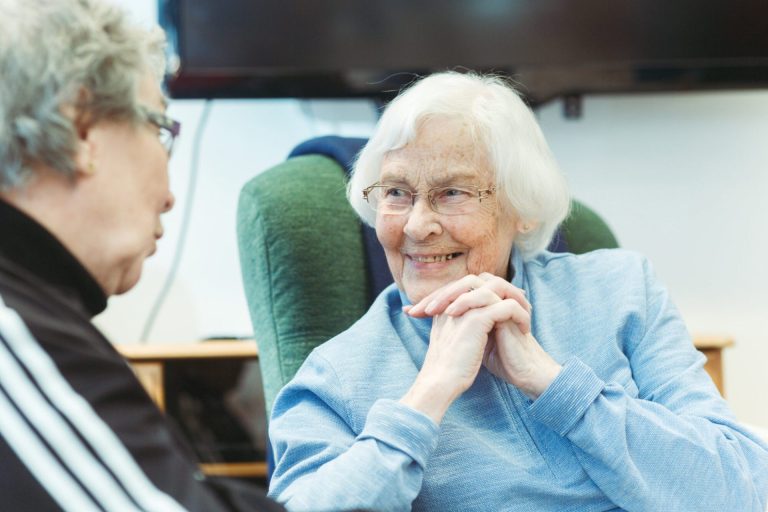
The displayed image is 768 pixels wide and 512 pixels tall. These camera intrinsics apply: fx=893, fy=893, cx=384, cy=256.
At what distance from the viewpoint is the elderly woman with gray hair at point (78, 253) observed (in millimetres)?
724

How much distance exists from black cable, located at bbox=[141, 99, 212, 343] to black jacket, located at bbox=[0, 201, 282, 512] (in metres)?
1.71

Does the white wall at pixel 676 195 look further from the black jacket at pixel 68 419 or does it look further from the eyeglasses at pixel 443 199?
the black jacket at pixel 68 419

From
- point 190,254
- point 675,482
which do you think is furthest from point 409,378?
point 190,254

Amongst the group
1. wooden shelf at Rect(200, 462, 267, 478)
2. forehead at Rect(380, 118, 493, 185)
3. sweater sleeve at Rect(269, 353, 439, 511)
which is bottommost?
wooden shelf at Rect(200, 462, 267, 478)

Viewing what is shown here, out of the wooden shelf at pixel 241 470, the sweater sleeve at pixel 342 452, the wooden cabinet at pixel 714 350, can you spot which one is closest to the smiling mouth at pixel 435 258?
the sweater sleeve at pixel 342 452

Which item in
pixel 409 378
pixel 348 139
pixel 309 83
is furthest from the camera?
pixel 309 83

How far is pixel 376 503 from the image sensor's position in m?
1.10

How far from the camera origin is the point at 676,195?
2561 millimetres

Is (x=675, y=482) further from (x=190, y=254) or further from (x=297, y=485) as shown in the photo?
(x=190, y=254)

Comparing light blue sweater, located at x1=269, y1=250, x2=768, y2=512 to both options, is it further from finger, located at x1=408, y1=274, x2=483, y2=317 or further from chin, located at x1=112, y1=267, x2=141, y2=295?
chin, located at x1=112, y1=267, x2=141, y2=295

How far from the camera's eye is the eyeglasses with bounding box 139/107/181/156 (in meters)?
0.90

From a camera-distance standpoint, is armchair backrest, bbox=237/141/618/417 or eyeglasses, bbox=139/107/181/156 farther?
armchair backrest, bbox=237/141/618/417

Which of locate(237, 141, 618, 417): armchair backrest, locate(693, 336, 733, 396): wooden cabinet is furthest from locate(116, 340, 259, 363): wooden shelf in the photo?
locate(693, 336, 733, 396): wooden cabinet

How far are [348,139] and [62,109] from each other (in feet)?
3.23
